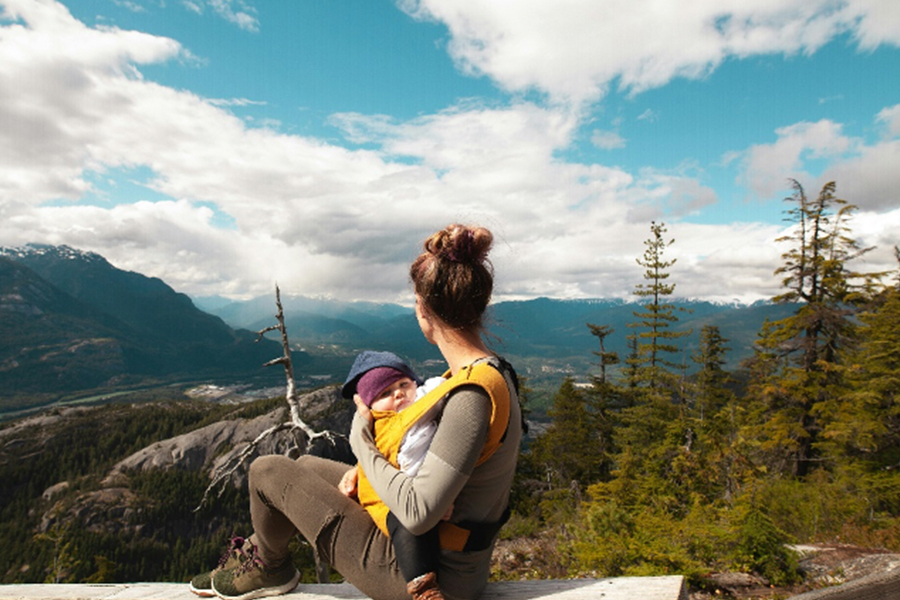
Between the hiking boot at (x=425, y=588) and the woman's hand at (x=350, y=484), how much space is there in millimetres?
686

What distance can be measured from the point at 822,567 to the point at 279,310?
9275 mm

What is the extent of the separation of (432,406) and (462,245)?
2.68 feet

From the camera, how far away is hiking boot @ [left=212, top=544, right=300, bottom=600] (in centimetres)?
301

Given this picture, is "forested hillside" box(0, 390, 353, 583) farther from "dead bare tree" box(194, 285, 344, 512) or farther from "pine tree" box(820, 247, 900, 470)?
"pine tree" box(820, 247, 900, 470)

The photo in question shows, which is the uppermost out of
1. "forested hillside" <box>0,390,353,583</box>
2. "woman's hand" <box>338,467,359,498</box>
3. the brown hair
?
the brown hair

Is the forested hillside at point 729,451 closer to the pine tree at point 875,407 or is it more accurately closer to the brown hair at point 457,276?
the pine tree at point 875,407

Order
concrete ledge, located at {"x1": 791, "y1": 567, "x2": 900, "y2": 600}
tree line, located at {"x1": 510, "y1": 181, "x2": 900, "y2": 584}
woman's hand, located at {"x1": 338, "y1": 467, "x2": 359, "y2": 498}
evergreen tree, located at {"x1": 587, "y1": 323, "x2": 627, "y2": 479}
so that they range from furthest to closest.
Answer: evergreen tree, located at {"x1": 587, "y1": 323, "x2": 627, "y2": 479}
tree line, located at {"x1": 510, "y1": 181, "x2": 900, "y2": 584}
woman's hand, located at {"x1": 338, "y1": 467, "x2": 359, "y2": 498}
concrete ledge, located at {"x1": 791, "y1": 567, "x2": 900, "y2": 600}

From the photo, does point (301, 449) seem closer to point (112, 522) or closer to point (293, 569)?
point (293, 569)

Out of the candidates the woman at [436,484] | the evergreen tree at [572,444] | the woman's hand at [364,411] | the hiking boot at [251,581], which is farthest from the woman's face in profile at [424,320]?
the evergreen tree at [572,444]

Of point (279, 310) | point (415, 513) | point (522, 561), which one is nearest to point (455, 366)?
point (415, 513)

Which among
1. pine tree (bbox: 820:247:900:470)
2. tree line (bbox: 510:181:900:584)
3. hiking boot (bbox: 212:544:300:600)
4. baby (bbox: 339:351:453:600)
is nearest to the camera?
baby (bbox: 339:351:453:600)

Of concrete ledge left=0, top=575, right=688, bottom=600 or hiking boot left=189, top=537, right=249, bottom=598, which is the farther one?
hiking boot left=189, top=537, right=249, bottom=598

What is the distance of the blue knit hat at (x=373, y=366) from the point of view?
262 centimetres

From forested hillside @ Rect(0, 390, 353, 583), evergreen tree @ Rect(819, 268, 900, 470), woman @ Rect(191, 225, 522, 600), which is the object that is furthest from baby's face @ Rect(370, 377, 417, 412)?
forested hillside @ Rect(0, 390, 353, 583)
